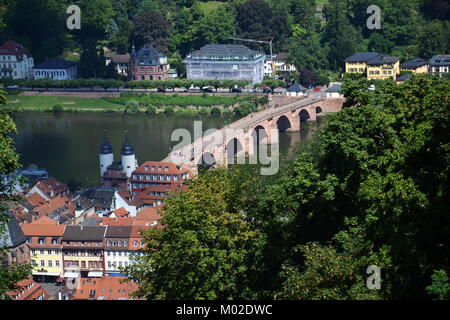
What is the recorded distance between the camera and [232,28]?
79.5 metres

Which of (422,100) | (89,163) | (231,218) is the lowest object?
(89,163)

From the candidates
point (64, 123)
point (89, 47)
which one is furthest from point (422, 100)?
point (89, 47)

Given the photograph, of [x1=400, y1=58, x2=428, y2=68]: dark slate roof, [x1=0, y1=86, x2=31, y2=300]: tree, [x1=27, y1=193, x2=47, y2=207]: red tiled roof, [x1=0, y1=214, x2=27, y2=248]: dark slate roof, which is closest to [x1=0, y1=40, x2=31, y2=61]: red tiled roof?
[x1=400, y1=58, x2=428, y2=68]: dark slate roof

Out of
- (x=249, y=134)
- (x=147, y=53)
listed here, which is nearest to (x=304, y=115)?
(x=249, y=134)

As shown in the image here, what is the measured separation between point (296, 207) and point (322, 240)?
0.97 m

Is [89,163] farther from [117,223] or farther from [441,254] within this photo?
[441,254]

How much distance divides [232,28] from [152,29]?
232 inches

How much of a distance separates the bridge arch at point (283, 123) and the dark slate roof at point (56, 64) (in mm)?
20945

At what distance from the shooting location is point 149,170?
45688 mm

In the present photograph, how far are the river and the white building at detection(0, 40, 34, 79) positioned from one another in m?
8.57

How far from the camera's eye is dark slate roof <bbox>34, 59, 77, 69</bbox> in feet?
258

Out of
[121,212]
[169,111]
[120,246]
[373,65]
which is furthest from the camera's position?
[373,65]

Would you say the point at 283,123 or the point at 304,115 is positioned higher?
the point at 304,115

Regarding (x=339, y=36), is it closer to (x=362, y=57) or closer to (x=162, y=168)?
(x=362, y=57)
